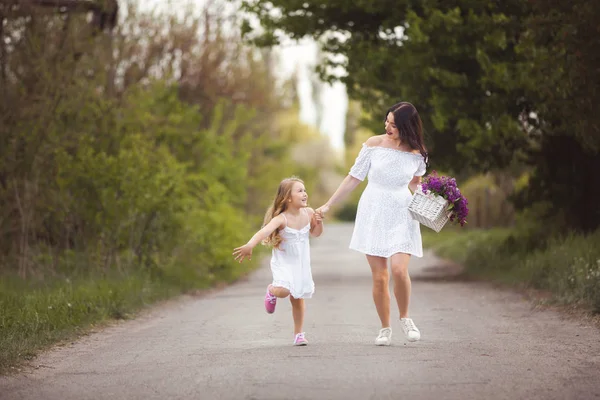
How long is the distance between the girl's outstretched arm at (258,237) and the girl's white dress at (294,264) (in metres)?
0.15

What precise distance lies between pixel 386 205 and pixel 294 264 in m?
1.05

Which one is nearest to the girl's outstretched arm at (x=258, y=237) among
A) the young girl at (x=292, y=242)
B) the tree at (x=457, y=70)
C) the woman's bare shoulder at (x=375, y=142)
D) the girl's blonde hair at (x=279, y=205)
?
the young girl at (x=292, y=242)

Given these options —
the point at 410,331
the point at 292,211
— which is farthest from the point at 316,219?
the point at 410,331

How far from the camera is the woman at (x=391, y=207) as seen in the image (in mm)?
10867

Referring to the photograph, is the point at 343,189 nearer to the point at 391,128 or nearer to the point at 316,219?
the point at 316,219

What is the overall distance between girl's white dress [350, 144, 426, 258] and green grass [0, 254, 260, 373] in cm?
337

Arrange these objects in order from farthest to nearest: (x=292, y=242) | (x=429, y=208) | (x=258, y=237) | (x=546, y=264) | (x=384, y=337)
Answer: (x=546, y=264) → (x=292, y=242) → (x=429, y=208) → (x=384, y=337) → (x=258, y=237)

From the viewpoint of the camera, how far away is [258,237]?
1041 centimetres

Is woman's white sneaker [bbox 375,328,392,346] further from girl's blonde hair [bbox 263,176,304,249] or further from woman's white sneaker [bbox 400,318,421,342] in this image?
girl's blonde hair [bbox 263,176,304,249]

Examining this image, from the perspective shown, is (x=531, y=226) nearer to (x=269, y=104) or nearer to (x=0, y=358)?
(x=0, y=358)

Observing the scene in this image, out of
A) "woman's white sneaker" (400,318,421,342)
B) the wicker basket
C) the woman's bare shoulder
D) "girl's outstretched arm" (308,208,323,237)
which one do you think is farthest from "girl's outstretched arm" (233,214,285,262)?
"woman's white sneaker" (400,318,421,342)

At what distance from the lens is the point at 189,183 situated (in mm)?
23516

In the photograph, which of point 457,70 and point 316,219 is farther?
point 457,70

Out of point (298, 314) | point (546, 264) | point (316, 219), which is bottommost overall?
point (546, 264)
